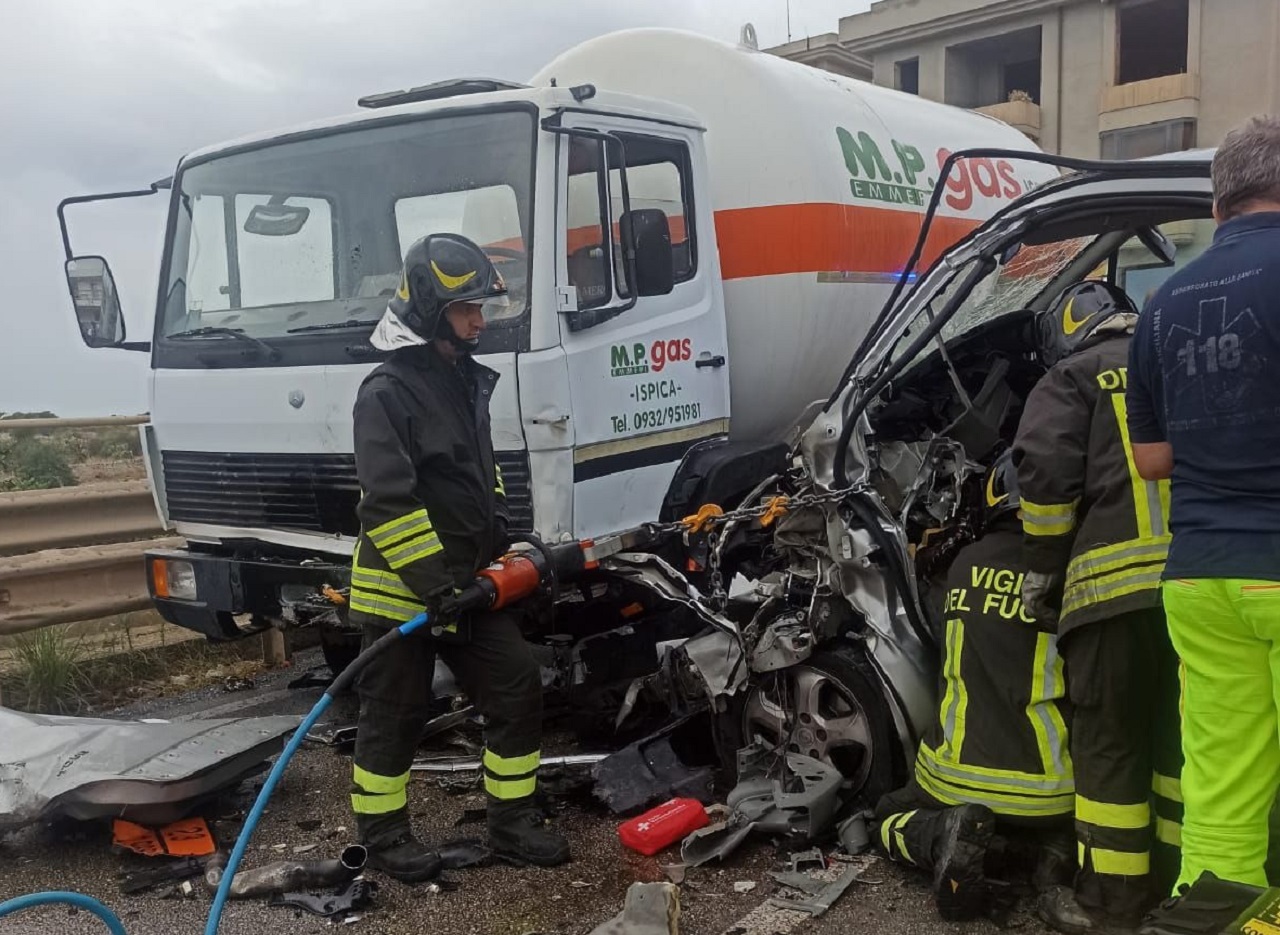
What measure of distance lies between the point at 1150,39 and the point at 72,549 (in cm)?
2719

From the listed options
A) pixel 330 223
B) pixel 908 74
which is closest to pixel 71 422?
pixel 330 223

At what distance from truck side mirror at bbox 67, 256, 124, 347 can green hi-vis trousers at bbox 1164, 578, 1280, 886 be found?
4358 mm

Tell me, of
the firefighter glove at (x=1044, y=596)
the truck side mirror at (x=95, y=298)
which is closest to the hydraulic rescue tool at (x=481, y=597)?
the firefighter glove at (x=1044, y=596)

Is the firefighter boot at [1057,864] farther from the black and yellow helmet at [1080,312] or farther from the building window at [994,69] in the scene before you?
the building window at [994,69]

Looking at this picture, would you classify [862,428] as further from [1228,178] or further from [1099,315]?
[1228,178]

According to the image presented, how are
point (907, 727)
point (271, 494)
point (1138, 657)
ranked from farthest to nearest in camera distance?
point (271, 494) < point (907, 727) < point (1138, 657)

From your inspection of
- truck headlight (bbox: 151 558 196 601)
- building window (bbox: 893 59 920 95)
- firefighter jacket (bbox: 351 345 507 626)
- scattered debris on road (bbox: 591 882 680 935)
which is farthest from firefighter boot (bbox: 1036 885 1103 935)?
building window (bbox: 893 59 920 95)

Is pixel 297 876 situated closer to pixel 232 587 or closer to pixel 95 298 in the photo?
pixel 232 587

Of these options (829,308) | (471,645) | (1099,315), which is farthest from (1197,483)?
(829,308)

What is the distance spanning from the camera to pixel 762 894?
133 inches

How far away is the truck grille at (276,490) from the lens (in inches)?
165

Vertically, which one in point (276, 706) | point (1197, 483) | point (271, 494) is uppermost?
point (1197, 483)

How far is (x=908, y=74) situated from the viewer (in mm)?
29062

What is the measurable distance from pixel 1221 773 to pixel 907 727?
3.67 ft
